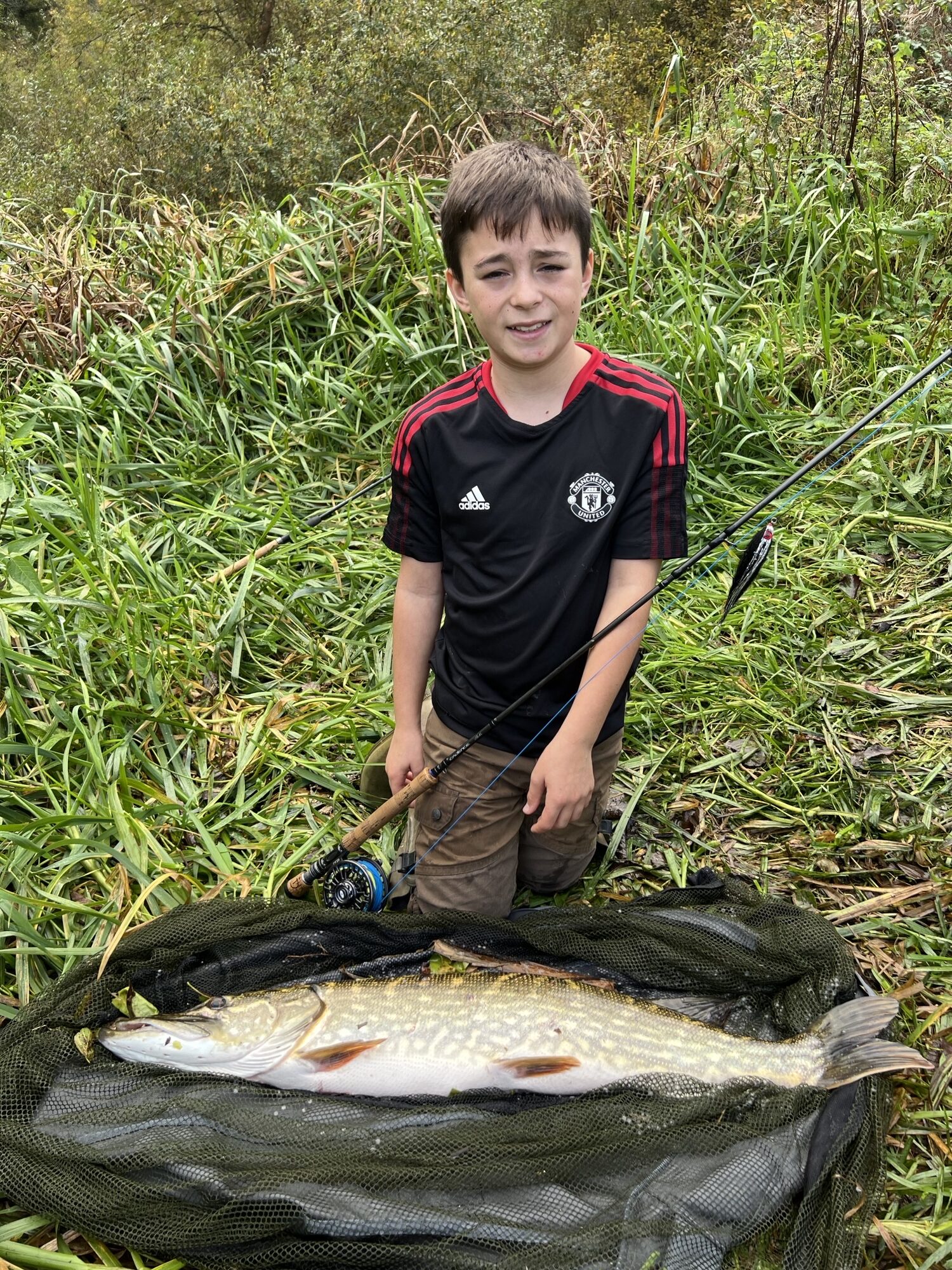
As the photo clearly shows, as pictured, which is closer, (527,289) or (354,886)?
(527,289)

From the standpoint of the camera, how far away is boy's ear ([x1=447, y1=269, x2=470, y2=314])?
2.49 m

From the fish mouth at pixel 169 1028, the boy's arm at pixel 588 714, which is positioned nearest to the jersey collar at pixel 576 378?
the boy's arm at pixel 588 714

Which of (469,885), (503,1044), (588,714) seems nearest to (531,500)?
(588,714)

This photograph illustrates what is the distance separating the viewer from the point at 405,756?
265 centimetres

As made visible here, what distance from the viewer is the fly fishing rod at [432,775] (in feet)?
7.85

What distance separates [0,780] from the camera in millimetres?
2918

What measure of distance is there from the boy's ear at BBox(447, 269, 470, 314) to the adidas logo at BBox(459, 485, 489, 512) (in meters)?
0.42

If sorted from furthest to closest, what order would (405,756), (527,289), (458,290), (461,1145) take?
(405,756) < (458,290) < (527,289) < (461,1145)

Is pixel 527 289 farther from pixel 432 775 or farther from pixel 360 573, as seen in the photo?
pixel 360 573

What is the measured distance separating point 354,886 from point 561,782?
657mm

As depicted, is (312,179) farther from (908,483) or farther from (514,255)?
(514,255)

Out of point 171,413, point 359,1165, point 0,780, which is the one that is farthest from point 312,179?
point 359,1165

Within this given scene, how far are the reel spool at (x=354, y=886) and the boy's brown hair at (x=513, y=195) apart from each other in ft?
4.93

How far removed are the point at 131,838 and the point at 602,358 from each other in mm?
1689
